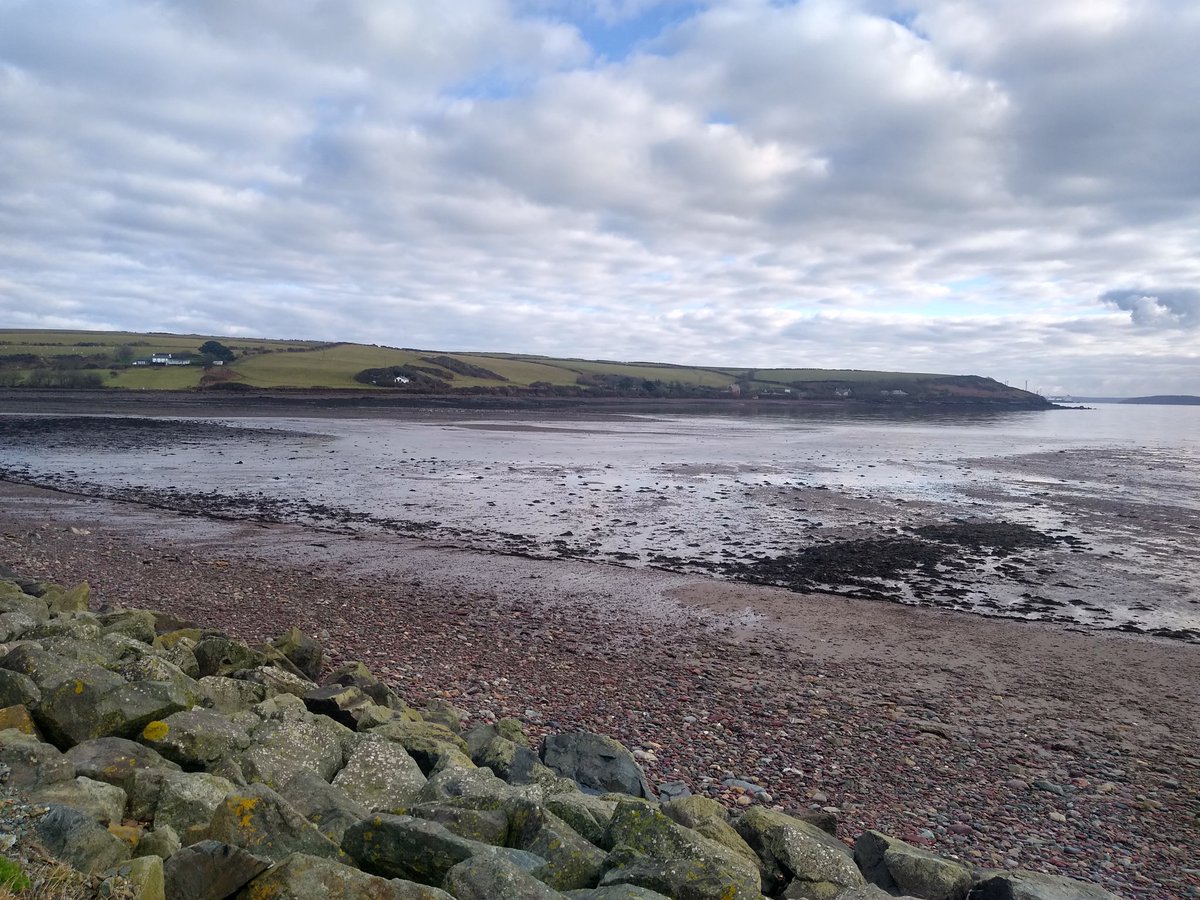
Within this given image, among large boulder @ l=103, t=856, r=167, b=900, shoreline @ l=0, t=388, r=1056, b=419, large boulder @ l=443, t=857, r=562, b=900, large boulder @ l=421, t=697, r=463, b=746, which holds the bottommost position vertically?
large boulder @ l=421, t=697, r=463, b=746

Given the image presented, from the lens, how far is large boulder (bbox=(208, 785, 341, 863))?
156 inches

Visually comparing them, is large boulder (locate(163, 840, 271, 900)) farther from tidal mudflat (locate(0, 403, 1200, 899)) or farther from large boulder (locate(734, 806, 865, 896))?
tidal mudflat (locate(0, 403, 1200, 899))

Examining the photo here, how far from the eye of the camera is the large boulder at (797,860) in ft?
15.7

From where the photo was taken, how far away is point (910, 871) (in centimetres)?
493

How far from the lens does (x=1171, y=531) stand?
2292 cm

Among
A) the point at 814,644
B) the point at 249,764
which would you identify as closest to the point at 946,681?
the point at 814,644

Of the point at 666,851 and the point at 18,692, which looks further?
the point at 18,692

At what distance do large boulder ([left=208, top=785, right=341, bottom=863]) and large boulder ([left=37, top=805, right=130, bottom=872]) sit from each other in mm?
461

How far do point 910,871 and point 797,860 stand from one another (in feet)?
2.44

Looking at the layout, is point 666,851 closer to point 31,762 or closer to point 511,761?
point 511,761

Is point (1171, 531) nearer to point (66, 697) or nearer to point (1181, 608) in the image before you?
point (1181, 608)

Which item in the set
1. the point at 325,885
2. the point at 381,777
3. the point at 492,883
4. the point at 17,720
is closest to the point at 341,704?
the point at 381,777

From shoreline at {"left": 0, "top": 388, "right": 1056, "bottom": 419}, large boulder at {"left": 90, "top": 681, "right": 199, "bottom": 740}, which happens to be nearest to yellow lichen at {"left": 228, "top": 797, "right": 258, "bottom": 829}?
large boulder at {"left": 90, "top": 681, "right": 199, "bottom": 740}

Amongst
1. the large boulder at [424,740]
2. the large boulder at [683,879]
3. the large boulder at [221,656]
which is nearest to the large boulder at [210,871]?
the large boulder at [683,879]
